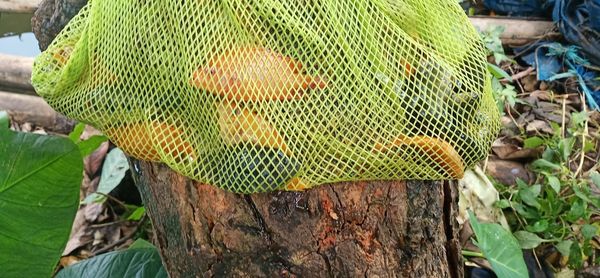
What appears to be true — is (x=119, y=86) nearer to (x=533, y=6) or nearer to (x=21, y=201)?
(x=21, y=201)

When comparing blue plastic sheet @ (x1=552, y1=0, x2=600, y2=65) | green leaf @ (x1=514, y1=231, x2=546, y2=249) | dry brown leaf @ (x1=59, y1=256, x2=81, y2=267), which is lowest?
dry brown leaf @ (x1=59, y1=256, x2=81, y2=267)

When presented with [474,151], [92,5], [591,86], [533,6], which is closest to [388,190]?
[474,151]

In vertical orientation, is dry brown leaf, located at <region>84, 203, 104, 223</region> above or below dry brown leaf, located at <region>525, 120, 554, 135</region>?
below

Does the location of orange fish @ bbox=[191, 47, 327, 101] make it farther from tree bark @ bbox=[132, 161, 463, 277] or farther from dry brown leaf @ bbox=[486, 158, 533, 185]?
dry brown leaf @ bbox=[486, 158, 533, 185]

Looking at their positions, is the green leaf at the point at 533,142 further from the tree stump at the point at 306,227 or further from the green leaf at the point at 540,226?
the tree stump at the point at 306,227

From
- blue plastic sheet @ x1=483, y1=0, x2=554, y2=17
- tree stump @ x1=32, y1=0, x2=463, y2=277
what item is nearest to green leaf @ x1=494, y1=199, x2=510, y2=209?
tree stump @ x1=32, y1=0, x2=463, y2=277

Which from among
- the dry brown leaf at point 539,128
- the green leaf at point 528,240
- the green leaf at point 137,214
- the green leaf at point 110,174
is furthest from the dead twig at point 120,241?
the dry brown leaf at point 539,128

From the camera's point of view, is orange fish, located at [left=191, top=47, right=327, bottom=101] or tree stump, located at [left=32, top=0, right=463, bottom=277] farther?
tree stump, located at [left=32, top=0, right=463, bottom=277]
